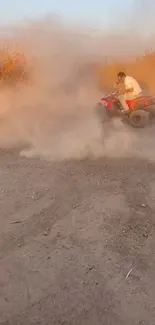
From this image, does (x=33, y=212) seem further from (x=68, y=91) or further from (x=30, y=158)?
(x=68, y=91)

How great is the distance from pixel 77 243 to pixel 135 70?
9293 mm

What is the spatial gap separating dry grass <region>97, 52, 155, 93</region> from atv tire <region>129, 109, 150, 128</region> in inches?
146

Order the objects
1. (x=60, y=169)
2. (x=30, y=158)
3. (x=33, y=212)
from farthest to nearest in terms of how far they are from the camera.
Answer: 1. (x=30, y=158)
2. (x=60, y=169)
3. (x=33, y=212)

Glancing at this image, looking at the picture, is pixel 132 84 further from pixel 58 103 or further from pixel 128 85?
pixel 58 103

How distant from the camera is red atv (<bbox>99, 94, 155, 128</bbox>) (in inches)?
329

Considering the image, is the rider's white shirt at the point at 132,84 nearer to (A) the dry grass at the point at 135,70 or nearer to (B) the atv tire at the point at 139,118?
(B) the atv tire at the point at 139,118

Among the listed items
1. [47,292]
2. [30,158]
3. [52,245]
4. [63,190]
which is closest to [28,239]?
[52,245]

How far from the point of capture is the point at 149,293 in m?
3.73

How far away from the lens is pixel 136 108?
8.46 m

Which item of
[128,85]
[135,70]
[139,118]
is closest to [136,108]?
[139,118]

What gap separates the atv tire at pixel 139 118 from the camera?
27.3 feet

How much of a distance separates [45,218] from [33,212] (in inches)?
9.8

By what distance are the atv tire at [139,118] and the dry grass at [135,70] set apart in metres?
3.70

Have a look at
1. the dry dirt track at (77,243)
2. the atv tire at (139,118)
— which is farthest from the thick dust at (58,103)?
the dry dirt track at (77,243)
